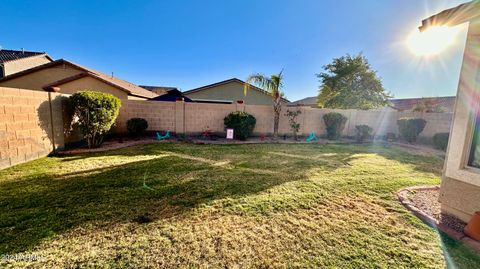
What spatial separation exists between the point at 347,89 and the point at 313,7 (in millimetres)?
13540

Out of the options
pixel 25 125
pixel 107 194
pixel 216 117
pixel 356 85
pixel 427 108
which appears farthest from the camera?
pixel 356 85

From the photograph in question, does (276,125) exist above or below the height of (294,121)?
below

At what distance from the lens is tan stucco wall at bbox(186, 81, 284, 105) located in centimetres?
1673

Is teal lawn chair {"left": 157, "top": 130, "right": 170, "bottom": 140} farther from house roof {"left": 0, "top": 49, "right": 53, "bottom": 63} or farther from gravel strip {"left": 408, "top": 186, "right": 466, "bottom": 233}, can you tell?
house roof {"left": 0, "top": 49, "right": 53, "bottom": 63}

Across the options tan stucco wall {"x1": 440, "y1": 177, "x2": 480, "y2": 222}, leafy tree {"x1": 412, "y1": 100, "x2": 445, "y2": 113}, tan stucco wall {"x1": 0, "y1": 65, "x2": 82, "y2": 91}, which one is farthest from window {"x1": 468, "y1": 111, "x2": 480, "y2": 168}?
tan stucco wall {"x1": 0, "y1": 65, "x2": 82, "y2": 91}

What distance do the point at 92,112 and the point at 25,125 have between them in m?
1.70

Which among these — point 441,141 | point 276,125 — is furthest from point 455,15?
point 441,141

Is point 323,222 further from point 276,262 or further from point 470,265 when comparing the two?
point 470,265

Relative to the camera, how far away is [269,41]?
11.8 metres

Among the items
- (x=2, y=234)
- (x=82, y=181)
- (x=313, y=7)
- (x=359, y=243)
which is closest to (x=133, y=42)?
(x=313, y=7)

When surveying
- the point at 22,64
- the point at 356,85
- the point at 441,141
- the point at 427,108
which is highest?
the point at 22,64

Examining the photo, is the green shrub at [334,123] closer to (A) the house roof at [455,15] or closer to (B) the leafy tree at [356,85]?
(B) the leafy tree at [356,85]

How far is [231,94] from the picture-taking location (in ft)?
55.5

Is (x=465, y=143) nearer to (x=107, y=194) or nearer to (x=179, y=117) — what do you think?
(x=107, y=194)
